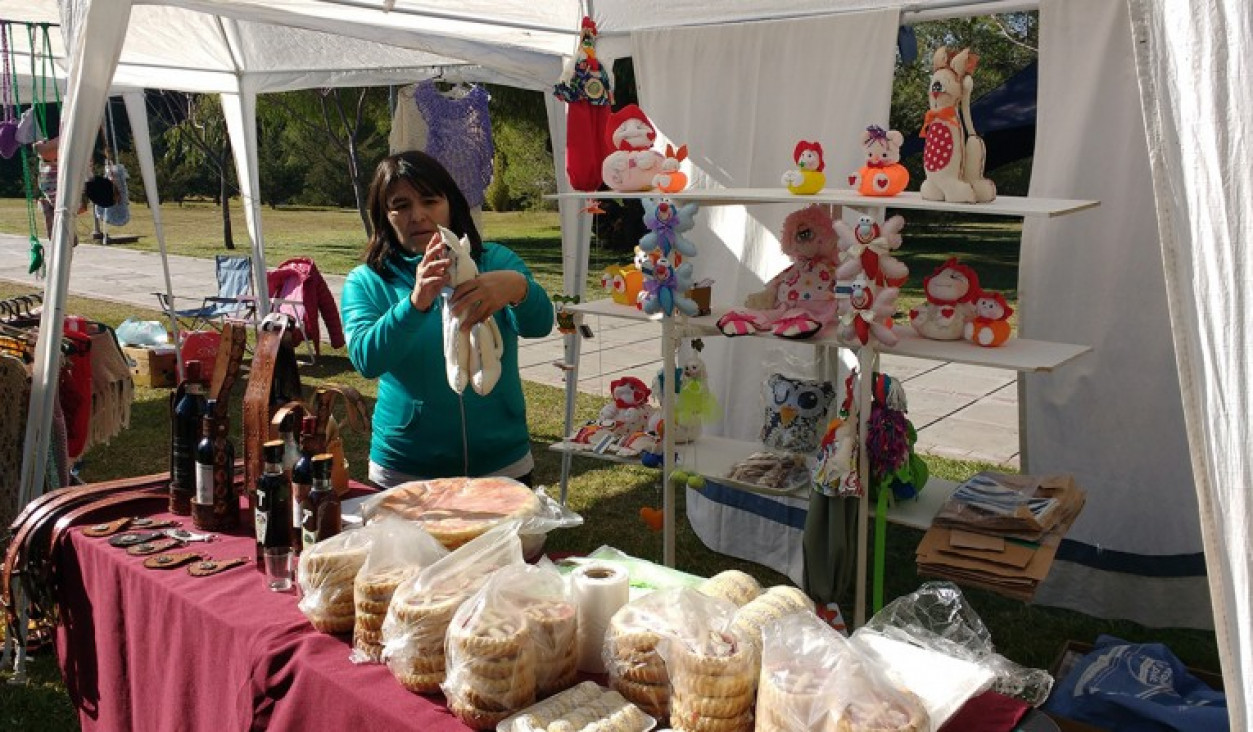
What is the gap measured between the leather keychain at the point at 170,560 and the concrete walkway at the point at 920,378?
473 cm

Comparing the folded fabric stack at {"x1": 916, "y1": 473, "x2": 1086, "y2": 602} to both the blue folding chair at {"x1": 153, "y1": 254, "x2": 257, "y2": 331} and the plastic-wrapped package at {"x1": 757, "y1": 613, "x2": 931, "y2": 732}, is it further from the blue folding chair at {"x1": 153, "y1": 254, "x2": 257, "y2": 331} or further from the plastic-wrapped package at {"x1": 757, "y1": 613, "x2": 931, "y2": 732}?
the blue folding chair at {"x1": 153, "y1": 254, "x2": 257, "y2": 331}

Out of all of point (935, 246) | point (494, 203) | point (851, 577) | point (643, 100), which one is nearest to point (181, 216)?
point (494, 203)

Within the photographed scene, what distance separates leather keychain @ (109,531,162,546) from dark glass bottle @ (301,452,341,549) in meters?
0.53

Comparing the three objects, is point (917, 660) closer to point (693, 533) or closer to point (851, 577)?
point (851, 577)

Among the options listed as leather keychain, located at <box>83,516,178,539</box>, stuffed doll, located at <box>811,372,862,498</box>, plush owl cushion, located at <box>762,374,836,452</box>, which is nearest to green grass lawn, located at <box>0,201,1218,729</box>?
plush owl cushion, located at <box>762,374,836,452</box>

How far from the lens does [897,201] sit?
2.91 meters

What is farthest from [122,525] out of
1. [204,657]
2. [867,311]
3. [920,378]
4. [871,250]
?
[920,378]

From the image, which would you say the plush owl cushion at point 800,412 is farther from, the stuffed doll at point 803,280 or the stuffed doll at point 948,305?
the stuffed doll at point 948,305

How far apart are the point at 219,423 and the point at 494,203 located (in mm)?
24724

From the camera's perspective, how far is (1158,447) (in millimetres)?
3793

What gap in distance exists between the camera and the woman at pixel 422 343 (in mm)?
2578

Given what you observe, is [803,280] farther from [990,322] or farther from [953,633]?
[953,633]

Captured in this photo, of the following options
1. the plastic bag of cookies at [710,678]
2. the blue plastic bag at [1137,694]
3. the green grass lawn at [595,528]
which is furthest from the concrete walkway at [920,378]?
the plastic bag of cookies at [710,678]

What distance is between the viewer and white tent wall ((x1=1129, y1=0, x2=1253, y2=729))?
1240mm
